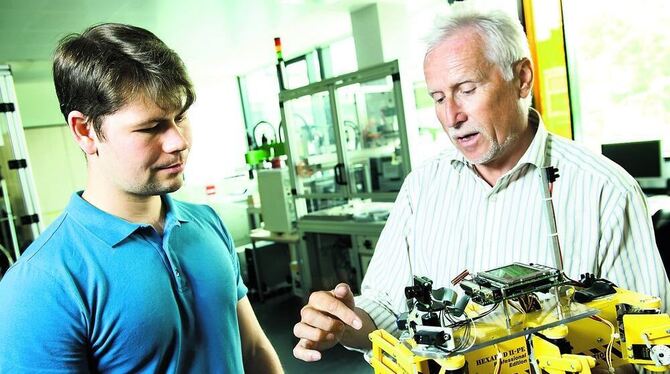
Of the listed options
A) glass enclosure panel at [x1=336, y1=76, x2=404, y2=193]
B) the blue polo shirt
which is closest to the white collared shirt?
the blue polo shirt

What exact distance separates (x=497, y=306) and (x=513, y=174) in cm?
64

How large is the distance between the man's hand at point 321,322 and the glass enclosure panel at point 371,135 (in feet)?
9.70

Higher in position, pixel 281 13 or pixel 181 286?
pixel 281 13

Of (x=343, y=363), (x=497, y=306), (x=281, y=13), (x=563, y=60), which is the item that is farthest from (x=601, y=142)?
(x=497, y=306)

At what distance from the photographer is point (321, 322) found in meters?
1.00

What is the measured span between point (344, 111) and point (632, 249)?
328 cm

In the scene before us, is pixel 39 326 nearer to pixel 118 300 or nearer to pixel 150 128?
pixel 118 300

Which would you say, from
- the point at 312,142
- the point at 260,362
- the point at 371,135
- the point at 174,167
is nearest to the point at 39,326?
the point at 174,167

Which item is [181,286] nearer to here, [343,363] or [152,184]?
[152,184]

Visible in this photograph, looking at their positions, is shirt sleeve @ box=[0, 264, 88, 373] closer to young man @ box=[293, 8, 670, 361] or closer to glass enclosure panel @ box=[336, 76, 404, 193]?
young man @ box=[293, 8, 670, 361]

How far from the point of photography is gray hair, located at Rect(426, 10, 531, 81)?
1312 millimetres

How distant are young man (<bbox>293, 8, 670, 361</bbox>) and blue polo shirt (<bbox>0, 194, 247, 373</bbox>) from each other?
358 mm

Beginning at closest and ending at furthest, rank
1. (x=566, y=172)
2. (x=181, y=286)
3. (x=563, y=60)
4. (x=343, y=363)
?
(x=181, y=286), (x=566, y=172), (x=563, y=60), (x=343, y=363)

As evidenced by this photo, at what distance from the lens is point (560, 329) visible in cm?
71
